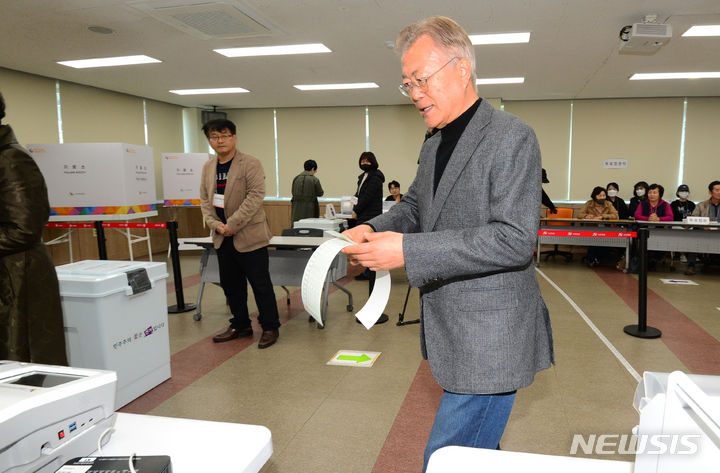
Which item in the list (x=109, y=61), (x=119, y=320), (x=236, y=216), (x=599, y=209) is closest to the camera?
(x=119, y=320)

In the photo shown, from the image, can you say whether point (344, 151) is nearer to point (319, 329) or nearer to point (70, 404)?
point (319, 329)

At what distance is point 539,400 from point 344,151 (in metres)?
7.74

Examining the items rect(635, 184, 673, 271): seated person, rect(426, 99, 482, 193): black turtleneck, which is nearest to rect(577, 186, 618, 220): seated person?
rect(635, 184, 673, 271): seated person

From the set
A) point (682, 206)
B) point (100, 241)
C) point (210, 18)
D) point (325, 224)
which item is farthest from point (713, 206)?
point (100, 241)

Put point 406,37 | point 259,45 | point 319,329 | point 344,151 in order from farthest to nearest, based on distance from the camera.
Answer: point 344,151 < point 259,45 < point 319,329 < point 406,37

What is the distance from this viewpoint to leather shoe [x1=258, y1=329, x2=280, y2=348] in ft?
11.4

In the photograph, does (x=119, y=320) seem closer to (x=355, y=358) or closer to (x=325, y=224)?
(x=355, y=358)

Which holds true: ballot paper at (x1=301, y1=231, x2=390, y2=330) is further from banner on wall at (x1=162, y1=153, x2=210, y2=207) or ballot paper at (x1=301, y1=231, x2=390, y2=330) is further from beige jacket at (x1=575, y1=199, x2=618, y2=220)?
banner on wall at (x1=162, y1=153, x2=210, y2=207)

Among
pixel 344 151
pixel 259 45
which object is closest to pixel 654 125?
pixel 344 151

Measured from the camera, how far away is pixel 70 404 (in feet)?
2.51

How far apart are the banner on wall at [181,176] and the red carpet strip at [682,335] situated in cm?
649

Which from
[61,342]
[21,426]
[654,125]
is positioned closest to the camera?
[21,426]

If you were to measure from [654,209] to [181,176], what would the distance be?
7.56 metres

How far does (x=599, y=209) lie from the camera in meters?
7.20
